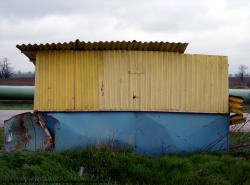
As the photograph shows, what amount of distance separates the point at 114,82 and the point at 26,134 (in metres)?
2.33

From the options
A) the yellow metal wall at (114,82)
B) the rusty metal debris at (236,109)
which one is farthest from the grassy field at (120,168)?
the yellow metal wall at (114,82)

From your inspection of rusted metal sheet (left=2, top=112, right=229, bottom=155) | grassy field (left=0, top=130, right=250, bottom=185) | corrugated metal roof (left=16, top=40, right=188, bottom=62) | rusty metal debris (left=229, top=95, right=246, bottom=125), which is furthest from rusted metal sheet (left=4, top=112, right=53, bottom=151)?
rusty metal debris (left=229, top=95, right=246, bottom=125)

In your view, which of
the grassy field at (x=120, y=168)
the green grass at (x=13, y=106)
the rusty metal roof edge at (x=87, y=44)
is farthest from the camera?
the green grass at (x=13, y=106)

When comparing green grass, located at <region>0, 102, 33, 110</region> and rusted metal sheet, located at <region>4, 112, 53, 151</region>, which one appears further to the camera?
green grass, located at <region>0, 102, 33, 110</region>

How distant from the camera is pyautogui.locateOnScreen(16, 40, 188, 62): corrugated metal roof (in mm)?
10375

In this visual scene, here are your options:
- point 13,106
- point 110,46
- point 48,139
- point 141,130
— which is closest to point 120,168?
point 141,130

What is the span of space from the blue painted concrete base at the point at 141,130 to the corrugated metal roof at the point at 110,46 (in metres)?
1.48

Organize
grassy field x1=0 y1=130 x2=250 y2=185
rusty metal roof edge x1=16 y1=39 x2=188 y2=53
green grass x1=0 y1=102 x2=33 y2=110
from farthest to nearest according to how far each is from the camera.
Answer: green grass x1=0 y1=102 x2=33 y2=110, rusty metal roof edge x1=16 y1=39 x2=188 y2=53, grassy field x1=0 y1=130 x2=250 y2=185

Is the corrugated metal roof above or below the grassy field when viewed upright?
above

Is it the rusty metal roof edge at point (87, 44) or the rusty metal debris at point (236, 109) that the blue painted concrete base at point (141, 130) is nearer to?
the rusty metal debris at point (236, 109)

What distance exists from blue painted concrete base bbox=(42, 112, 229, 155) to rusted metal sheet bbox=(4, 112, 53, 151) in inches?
8.7

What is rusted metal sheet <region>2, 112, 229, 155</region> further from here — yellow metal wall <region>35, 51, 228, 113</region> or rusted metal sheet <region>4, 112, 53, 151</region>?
yellow metal wall <region>35, 51, 228, 113</region>

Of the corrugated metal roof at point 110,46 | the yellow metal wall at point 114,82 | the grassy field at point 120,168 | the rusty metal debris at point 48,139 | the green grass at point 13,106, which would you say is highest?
the corrugated metal roof at point 110,46

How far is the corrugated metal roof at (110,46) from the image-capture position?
10.4m
